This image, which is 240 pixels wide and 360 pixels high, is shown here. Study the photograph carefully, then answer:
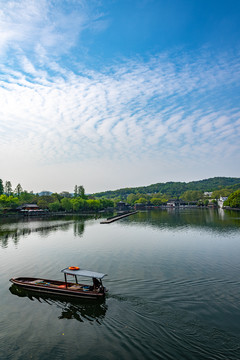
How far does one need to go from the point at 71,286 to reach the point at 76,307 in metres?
2.37

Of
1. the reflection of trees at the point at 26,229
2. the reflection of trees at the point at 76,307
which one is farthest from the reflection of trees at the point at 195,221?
the reflection of trees at the point at 76,307

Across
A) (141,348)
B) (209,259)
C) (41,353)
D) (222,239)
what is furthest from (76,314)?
(222,239)

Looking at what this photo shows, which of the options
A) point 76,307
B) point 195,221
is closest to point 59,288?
point 76,307

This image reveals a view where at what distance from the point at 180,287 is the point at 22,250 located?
27.1 metres

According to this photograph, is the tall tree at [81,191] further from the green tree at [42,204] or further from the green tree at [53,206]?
the green tree at [42,204]

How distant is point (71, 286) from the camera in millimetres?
19250

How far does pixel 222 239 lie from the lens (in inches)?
1617

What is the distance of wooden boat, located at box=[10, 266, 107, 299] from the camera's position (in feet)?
57.9

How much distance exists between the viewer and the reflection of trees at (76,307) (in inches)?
616

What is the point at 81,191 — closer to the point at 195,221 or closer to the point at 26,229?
the point at 26,229

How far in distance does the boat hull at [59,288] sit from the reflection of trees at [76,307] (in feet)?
1.37

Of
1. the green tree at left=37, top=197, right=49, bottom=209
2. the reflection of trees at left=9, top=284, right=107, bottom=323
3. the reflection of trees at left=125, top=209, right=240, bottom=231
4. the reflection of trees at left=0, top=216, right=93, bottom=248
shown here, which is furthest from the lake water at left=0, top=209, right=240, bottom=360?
the green tree at left=37, top=197, right=49, bottom=209

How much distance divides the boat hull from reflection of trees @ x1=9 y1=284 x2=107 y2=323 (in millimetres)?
416

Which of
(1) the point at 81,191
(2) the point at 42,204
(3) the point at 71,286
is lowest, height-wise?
(3) the point at 71,286
